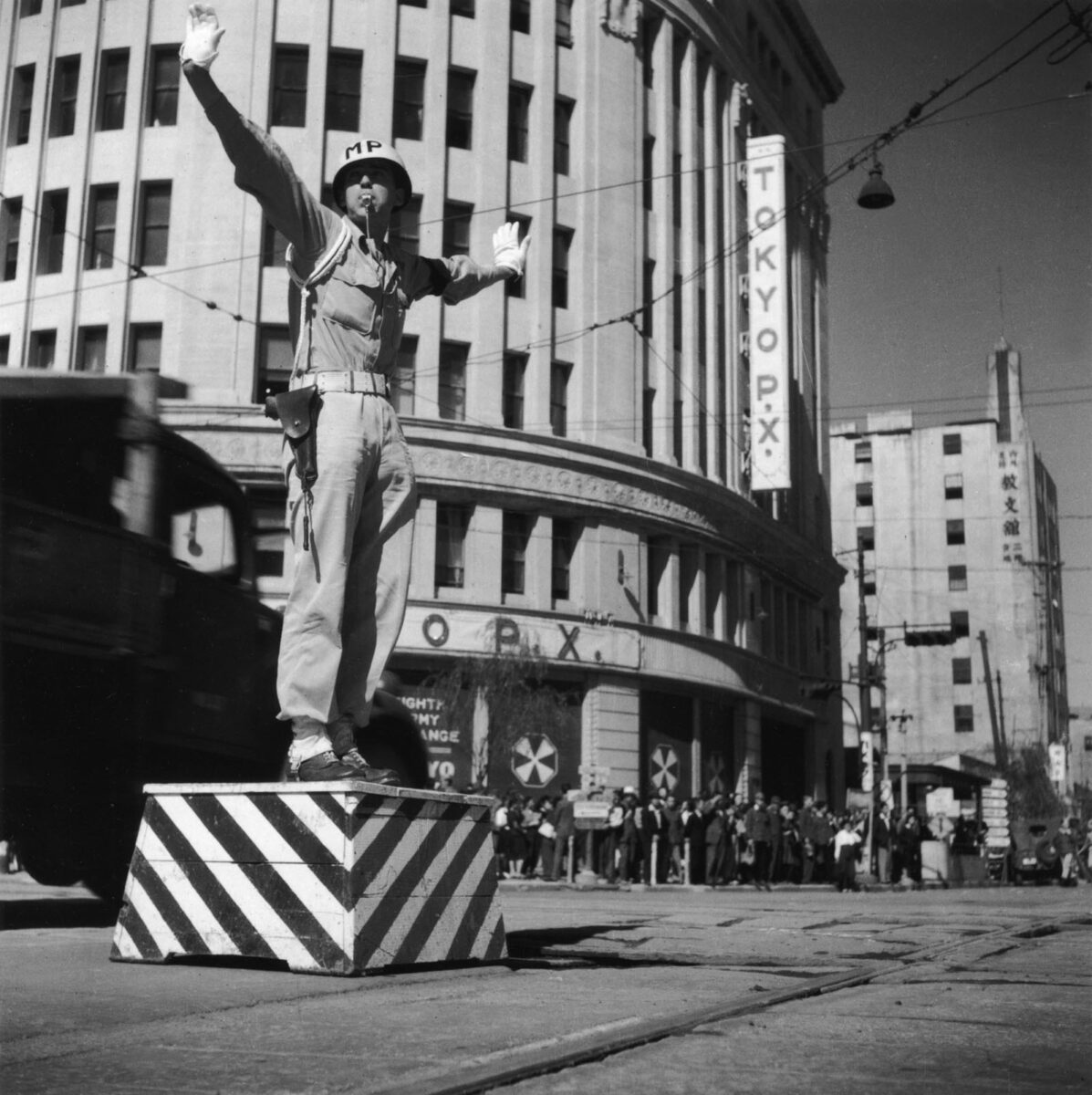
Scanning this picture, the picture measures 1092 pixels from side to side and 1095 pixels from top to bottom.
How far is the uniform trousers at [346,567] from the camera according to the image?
6047mm

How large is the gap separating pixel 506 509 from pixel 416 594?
3436mm

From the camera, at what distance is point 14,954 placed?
19.6 ft

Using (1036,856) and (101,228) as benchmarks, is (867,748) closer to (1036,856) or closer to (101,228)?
(1036,856)

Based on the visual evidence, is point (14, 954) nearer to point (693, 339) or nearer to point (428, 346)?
point (428, 346)

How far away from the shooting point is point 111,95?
3612 centimetres

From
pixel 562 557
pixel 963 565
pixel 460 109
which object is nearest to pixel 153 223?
pixel 460 109

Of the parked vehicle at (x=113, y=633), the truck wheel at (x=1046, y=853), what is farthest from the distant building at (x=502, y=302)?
the parked vehicle at (x=113, y=633)

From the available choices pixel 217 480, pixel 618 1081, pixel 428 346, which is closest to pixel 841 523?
pixel 428 346

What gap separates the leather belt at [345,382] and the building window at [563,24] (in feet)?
119

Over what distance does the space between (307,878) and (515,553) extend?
31386 millimetres

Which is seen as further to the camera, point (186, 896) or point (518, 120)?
point (518, 120)

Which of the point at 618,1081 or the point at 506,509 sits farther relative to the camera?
the point at 506,509

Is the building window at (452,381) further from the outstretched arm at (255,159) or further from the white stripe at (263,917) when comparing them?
the white stripe at (263,917)

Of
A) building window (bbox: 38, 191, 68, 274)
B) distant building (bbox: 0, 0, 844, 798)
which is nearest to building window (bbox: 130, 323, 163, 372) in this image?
distant building (bbox: 0, 0, 844, 798)
